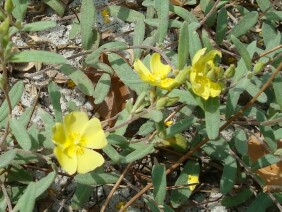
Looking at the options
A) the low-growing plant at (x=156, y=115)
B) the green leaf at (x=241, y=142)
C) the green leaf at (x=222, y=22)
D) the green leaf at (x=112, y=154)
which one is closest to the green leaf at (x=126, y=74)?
the low-growing plant at (x=156, y=115)

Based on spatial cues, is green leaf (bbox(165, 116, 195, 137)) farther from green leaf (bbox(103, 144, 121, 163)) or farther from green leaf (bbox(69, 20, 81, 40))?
green leaf (bbox(69, 20, 81, 40))

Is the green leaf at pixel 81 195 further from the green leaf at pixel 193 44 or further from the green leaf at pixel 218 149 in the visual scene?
the green leaf at pixel 193 44

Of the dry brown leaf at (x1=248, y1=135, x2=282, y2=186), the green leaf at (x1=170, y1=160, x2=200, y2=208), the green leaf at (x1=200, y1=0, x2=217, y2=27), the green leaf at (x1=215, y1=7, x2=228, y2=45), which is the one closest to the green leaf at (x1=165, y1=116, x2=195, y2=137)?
the green leaf at (x1=170, y1=160, x2=200, y2=208)

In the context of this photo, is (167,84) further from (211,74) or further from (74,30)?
(74,30)

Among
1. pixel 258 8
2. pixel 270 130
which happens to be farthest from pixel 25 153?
pixel 258 8

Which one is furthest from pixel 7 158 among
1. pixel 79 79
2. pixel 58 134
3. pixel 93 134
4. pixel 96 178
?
pixel 79 79

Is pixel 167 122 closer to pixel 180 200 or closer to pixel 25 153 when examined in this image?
pixel 180 200
